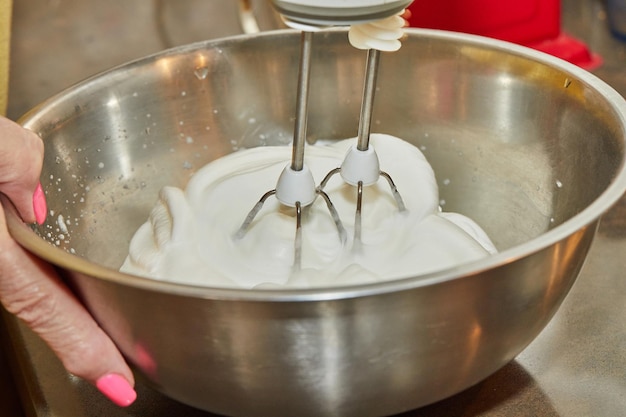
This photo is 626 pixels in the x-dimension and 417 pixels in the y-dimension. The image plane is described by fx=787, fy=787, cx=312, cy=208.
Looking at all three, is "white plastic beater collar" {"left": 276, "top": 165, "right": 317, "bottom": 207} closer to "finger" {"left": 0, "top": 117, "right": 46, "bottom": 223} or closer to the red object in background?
"finger" {"left": 0, "top": 117, "right": 46, "bottom": 223}

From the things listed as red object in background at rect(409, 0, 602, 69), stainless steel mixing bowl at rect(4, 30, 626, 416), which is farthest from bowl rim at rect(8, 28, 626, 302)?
red object in background at rect(409, 0, 602, 69)

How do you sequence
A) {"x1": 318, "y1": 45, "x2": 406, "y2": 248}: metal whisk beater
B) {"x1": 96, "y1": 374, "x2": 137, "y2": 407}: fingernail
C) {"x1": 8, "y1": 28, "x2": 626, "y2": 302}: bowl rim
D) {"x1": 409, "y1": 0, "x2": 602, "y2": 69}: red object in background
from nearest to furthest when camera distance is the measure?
{"x1": 8, "y1": 28, "x2": 626, "y2": 302}: bowl rim → {"x1": 96, "y1": 374, "x2": 137, "y2": 407}: fingernail → {"x1": 318, "y1": 45, "x2": 406, "y2": 248}: metal whisk beater → {"x1": 409, "y1": 0, "x2": 602, "y2": 69}: red object in background

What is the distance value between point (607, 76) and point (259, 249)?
619mm

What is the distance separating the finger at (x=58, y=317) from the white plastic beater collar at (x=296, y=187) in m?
0.16

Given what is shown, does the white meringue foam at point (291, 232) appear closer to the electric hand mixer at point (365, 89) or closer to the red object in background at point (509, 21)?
the electric hand mixer at point (365, 89)

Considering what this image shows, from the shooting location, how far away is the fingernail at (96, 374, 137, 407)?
19.1 inches

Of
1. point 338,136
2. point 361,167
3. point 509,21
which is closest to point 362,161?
point 361,167

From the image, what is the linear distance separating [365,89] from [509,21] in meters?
0.48

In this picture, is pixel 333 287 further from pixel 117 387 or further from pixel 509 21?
pixel 509 21

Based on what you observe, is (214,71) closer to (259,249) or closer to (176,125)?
(176,125)

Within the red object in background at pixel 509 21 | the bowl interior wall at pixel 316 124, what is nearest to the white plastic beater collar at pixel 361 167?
the bowl interior wall at pixel 316 124

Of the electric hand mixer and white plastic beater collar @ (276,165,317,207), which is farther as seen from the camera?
white plastic beater collar @ (276,165,317,207)

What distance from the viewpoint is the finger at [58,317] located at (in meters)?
0.46

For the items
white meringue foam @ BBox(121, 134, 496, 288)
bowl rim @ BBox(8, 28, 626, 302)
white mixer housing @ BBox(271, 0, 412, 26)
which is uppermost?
white mixer housing @ BBox(271, 0, 412, 26)
